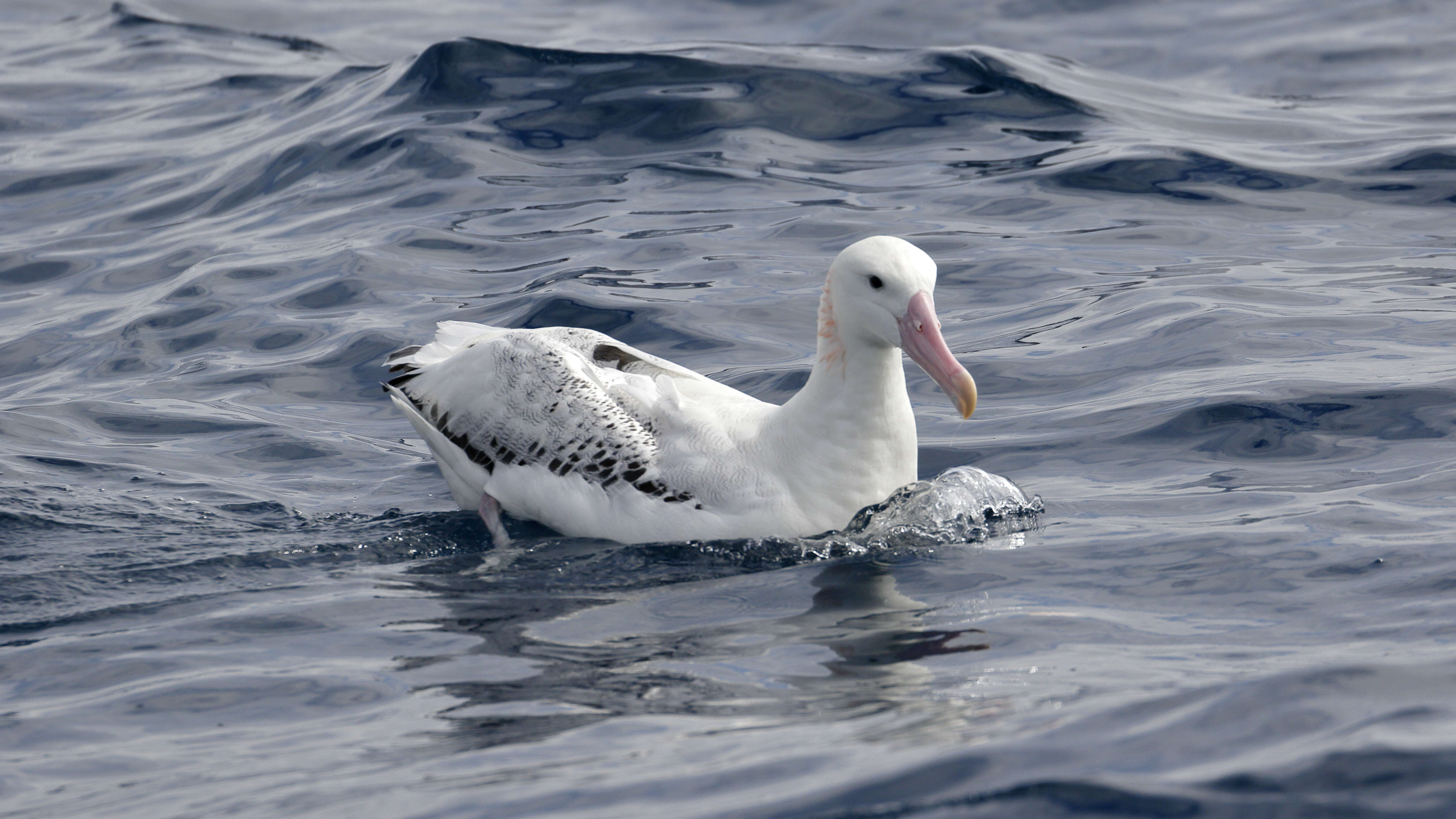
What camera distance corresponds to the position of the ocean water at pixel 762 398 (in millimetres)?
4824

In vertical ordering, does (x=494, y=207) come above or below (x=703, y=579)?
above

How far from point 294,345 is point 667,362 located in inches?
161

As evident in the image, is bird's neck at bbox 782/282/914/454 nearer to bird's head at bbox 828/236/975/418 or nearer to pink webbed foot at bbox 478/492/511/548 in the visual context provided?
bird's head at bbox 828/236/975/418

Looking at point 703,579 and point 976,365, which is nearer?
point 703,579

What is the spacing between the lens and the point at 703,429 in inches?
287

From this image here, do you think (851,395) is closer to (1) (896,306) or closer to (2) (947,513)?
(1) (896,306)

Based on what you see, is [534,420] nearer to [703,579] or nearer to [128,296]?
[703,579]

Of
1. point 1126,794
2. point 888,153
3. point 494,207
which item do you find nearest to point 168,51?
point 494,207

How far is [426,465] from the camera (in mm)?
9125

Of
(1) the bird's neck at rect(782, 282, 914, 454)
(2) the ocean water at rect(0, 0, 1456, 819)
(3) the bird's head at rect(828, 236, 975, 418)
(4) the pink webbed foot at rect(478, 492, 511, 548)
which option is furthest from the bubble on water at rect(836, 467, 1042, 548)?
(4) the pink webbed foot at rect(478, 492, 511, 548)

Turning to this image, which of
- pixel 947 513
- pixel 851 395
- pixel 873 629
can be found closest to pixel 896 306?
pixel 851 395

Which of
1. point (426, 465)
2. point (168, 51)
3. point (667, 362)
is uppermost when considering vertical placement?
point (168, 51)

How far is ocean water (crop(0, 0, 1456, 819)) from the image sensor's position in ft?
15.8

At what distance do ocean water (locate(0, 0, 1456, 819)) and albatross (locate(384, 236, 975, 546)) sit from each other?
17 cm
